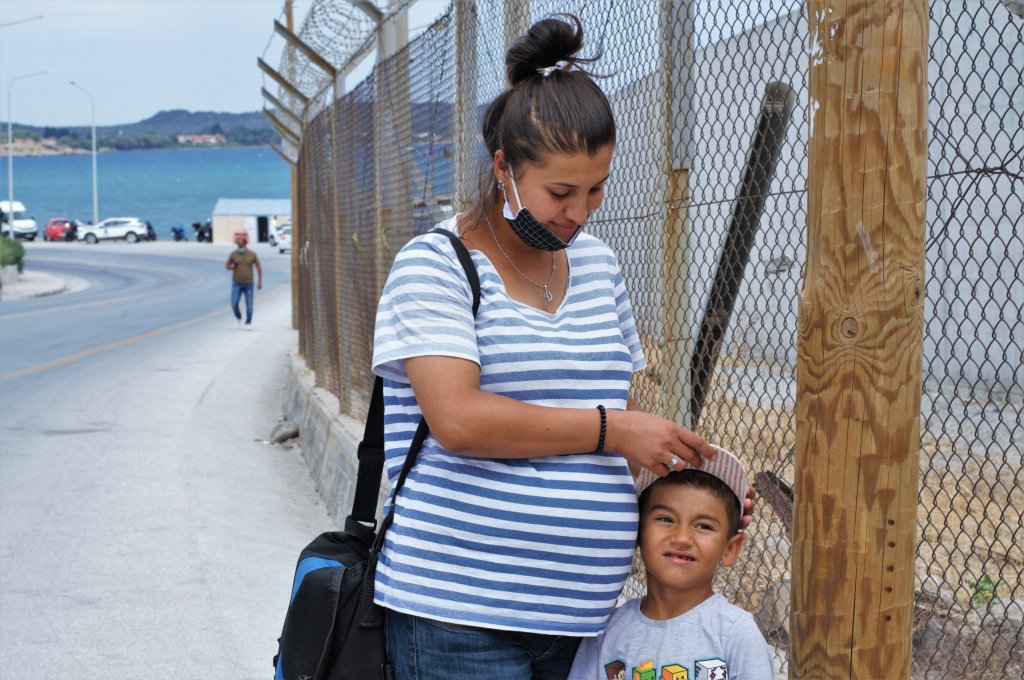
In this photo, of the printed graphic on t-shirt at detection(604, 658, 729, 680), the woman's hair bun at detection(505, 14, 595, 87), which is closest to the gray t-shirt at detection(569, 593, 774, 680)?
the printed graphic on t-shirt at detection(604, 658, 729, 680)

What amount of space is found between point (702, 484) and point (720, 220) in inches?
273

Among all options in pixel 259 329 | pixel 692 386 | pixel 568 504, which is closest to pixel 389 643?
pixel 568 504

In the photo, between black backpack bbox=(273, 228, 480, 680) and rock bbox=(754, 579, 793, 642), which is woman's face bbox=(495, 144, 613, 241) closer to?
black backpack bbox=(273, 228, 480, 680)

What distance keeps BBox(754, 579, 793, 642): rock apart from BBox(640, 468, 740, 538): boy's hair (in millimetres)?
1815

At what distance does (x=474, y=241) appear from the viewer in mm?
2145

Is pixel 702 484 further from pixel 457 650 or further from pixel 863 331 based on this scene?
pixel 457 650

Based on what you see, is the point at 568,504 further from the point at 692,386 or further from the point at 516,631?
the point at 692,386

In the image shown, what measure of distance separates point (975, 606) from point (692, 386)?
132 centimetres

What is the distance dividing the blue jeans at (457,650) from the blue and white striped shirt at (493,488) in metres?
0.04

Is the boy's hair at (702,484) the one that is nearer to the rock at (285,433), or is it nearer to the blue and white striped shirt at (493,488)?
the blue and white striped shirt at (493,488)

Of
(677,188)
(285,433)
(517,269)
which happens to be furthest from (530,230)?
(285,433)

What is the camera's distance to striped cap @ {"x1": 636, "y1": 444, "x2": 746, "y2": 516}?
2.21 metres

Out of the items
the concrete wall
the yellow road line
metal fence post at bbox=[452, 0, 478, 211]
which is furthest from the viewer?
the yellow road line

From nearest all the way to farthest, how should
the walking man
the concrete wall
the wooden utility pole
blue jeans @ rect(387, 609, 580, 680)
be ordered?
the wooden utility pole, blue jeans @ rect(387, 609, 580, 680), the concrete wall, the walking man
